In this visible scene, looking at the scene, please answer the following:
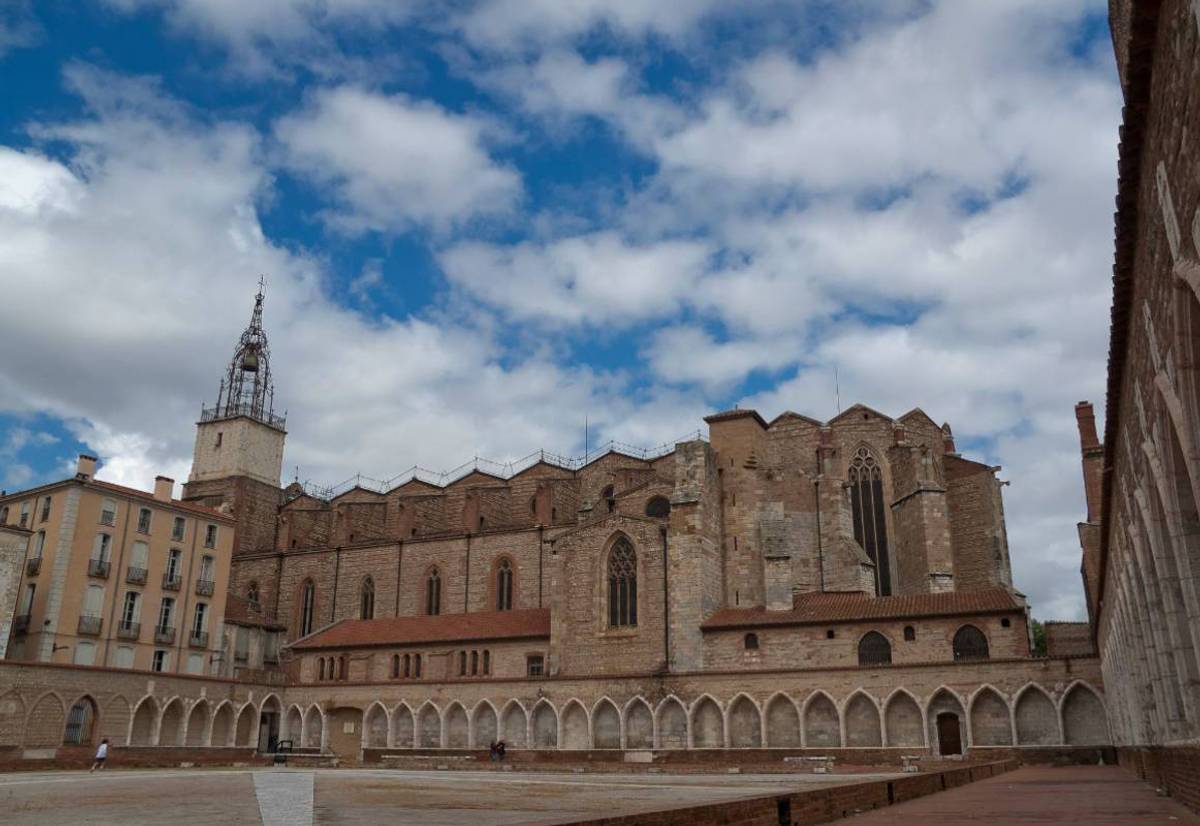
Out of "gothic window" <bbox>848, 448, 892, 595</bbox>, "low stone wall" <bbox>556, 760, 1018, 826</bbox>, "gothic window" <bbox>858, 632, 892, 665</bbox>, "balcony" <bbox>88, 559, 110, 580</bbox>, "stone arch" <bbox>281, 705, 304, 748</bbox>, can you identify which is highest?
"gothic window" <bbox>848, 448, 892, 595</bbox>

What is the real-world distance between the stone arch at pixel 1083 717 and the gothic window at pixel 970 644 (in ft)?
9.70

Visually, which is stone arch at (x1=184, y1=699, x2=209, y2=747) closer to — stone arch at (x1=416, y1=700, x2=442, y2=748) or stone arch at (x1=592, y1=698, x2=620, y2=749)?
stone arch at (x1=416, y1=700, x2=442, y2=748)

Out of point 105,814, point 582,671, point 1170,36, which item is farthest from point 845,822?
A: point 582,671

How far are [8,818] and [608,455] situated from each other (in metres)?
42.5

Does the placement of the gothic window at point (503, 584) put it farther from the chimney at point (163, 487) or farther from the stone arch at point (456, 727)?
the chimney at point (163, 487)

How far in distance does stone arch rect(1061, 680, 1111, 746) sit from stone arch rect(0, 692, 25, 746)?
36309mm

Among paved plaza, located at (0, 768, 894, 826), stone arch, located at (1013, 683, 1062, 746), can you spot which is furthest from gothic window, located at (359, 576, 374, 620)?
stone arch, located at (1013, 683, 1062, 746)

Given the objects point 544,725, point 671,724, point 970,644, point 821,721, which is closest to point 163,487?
point 544,725

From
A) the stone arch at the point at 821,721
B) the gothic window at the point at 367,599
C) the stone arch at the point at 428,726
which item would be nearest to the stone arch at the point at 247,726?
the stone arch at the point at 428,726

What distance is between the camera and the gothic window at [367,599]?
176ft

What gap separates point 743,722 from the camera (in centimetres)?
3753

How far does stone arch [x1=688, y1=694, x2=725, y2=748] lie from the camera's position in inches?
1491

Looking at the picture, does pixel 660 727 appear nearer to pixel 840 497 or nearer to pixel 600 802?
pixel 840 497

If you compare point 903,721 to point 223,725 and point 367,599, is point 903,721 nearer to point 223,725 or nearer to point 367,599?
point 223,725
